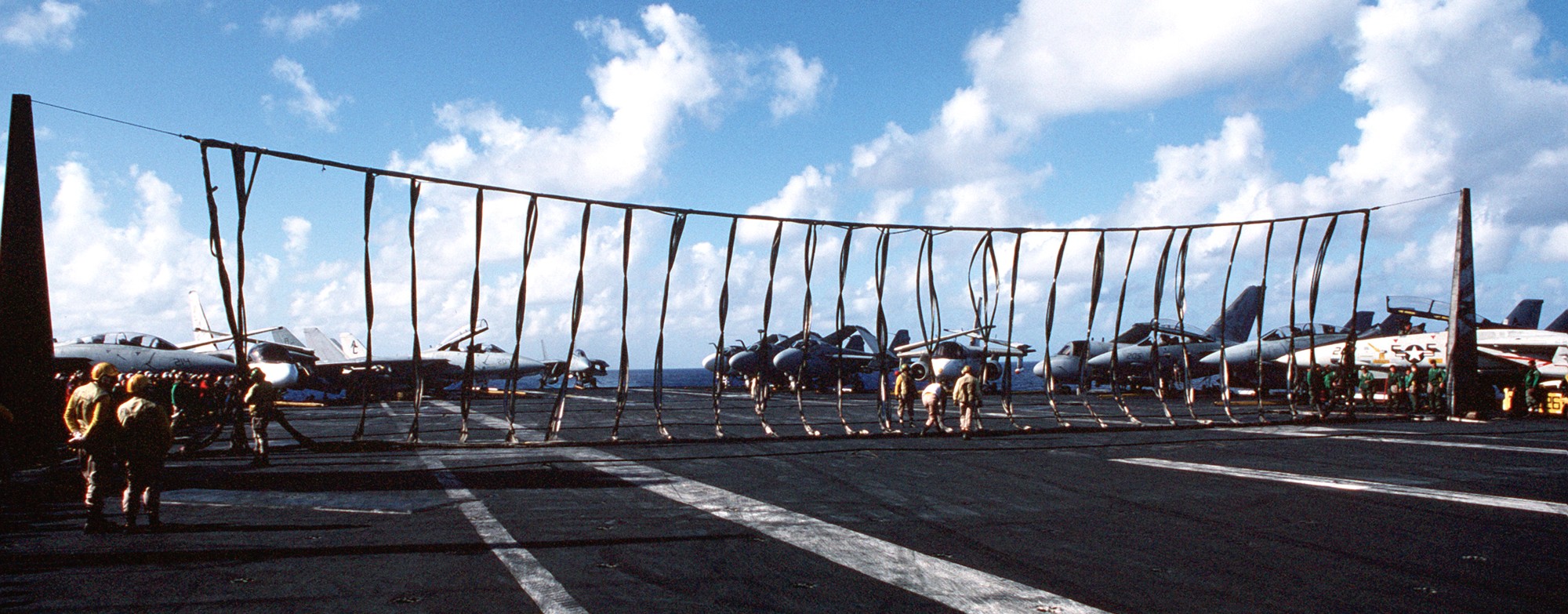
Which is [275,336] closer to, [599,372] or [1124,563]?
[599,372]

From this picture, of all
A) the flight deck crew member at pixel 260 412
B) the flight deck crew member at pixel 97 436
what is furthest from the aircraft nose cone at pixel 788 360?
Answer: the flight deck crew member at pixel 97 436

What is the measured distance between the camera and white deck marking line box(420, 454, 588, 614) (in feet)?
15.5

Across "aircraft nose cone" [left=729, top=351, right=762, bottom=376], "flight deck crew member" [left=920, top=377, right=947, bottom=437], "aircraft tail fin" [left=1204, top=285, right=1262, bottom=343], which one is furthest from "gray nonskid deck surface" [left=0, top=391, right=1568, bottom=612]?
"aircraft tail fin" [left=1204, top=285, right=1262, bottom=343]

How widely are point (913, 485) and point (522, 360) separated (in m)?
31.0

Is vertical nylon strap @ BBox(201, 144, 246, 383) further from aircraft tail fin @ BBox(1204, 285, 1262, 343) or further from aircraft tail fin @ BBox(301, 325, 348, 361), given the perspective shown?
aircraft tail fin @ BBox(1204, 285, 1262, 343)

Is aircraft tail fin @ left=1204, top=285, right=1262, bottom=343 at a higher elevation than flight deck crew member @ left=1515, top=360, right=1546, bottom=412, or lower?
higher

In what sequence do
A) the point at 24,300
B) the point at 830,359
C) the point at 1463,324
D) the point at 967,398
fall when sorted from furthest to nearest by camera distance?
the point at 830,359 < the point at 1463,324 < the point at 967,398 < the point at 24,300

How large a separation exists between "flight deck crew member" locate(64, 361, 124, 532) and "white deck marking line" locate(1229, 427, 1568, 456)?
17909 mm

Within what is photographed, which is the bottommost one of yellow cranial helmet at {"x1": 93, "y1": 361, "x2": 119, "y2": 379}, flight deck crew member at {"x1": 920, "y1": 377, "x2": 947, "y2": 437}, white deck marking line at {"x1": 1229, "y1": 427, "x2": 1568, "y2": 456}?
white deck marking line at {"x1": 1229, "y1": 427, "x2": 1568, "y2": 456}

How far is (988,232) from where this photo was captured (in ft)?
51.2

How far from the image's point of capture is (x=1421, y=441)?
46.8 feet

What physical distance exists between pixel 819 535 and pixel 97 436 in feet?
20.7

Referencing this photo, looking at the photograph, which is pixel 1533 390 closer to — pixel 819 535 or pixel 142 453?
pixel 819 535

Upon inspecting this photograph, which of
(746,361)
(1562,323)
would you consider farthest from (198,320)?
(1562,323)
